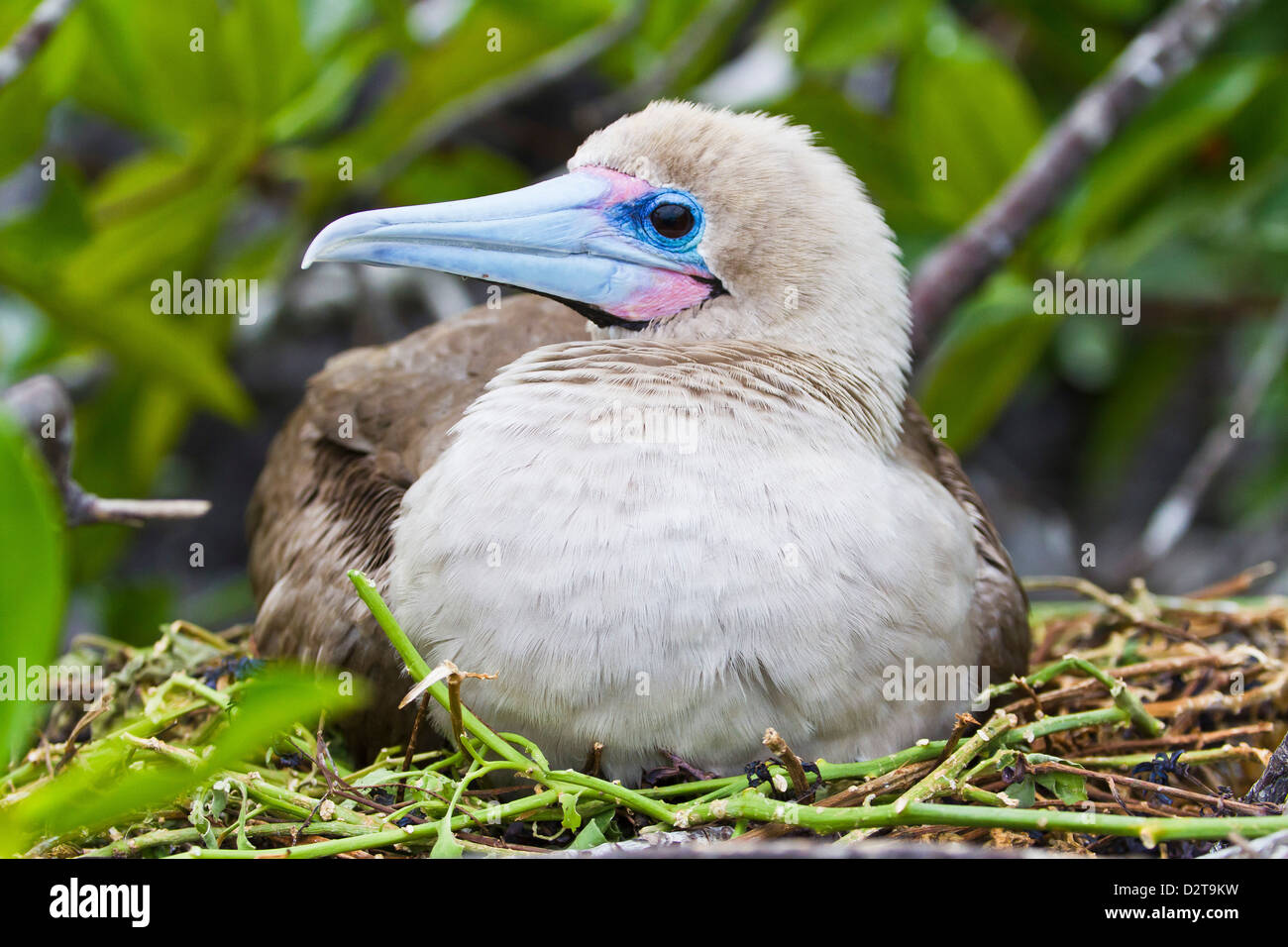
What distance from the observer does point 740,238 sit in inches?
96.2

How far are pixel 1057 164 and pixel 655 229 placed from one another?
2.06m

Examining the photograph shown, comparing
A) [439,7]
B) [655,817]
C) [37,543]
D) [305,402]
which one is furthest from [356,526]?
[439,7]

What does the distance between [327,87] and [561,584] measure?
241cm

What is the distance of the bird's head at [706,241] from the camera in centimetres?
241

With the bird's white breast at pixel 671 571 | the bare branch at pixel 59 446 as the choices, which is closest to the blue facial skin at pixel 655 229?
the bird's white breast at pixel 671 571

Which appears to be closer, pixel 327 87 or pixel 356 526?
pixel 356 526

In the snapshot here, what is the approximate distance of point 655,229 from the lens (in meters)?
2.43

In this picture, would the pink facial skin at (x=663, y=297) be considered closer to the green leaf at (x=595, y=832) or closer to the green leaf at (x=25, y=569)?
the green leaf at (x=595, y=832)

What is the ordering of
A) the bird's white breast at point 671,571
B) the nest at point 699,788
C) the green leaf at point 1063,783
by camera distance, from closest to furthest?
the nest at point 699,788 → the bird's white breast at point 671,571 → the green leaf at point 1063,783

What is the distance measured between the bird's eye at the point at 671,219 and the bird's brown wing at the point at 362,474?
0.41 meters

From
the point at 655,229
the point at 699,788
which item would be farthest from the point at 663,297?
the point at 699,788

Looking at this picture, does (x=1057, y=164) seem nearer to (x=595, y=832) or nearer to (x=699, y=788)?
(x=699, y=788)
